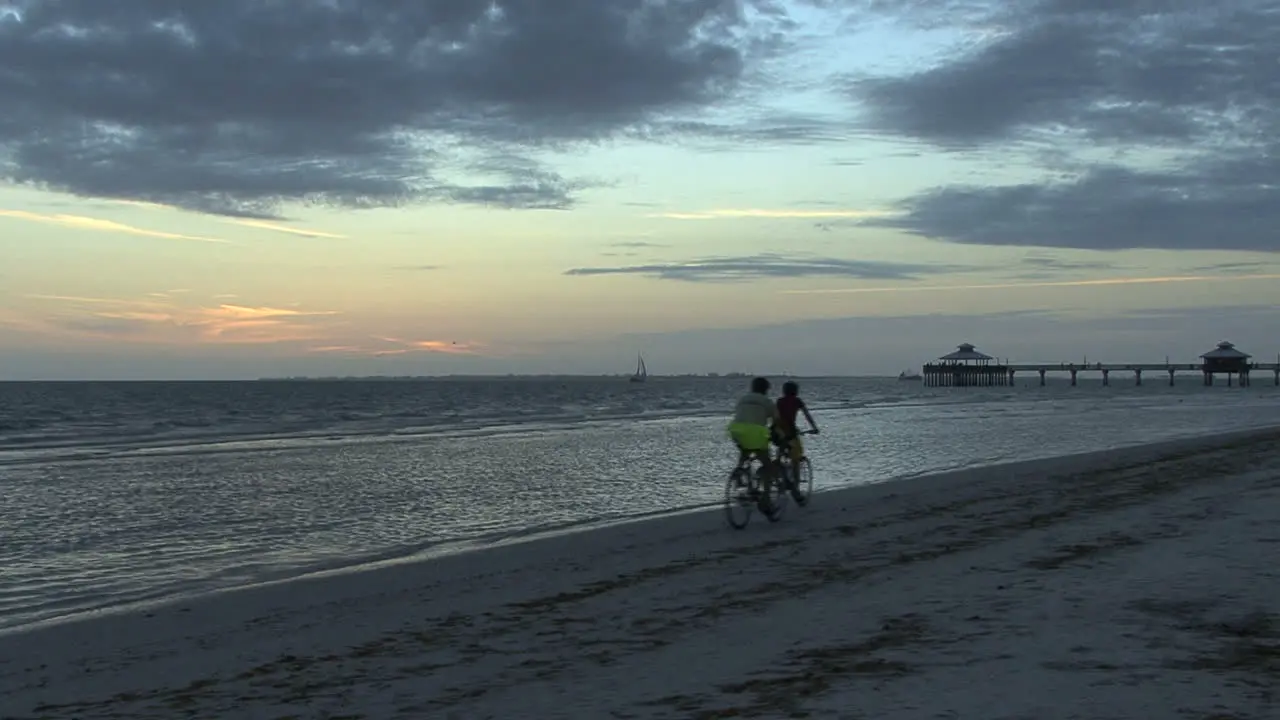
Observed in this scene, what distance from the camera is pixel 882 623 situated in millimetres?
8406

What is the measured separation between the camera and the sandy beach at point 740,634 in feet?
21.3

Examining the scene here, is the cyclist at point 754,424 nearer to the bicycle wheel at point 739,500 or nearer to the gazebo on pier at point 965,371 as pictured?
the bicycle wheel at point 739,500

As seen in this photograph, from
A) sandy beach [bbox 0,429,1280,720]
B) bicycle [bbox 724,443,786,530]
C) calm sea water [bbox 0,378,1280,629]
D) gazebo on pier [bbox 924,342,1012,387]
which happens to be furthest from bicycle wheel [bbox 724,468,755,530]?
gazebo on pier [bbox 924,342,1012,387]

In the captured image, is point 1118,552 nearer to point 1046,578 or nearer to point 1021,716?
point 1046,578

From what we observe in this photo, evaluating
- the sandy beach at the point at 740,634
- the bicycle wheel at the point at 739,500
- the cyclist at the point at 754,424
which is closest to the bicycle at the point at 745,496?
the bicycle wheel at the point at 739,500

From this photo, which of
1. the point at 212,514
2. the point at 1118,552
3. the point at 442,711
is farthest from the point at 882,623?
the point at 212,514

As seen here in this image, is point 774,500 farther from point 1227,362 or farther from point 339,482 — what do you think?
point 1227,362

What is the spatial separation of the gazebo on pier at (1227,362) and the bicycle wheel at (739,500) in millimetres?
137001

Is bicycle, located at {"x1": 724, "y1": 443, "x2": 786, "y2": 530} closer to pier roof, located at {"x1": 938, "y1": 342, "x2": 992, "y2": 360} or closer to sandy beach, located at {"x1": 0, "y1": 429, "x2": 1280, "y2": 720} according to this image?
sandy beach, located at {"x1": 0, "y1": 429, "x2": 1280, "y2": 720}

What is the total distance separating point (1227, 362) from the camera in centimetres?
13462

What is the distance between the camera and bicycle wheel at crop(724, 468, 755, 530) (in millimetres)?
14586

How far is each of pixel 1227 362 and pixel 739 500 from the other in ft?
455

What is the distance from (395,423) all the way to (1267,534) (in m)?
45.0

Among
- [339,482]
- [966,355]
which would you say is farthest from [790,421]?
[966,355]
